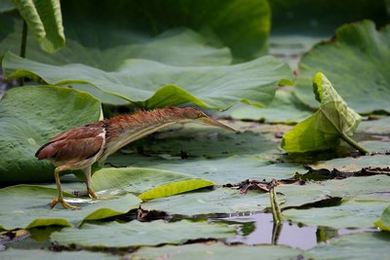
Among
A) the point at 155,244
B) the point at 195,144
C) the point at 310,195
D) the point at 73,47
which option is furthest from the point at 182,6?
the point at 155,244

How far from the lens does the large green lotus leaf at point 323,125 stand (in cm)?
387

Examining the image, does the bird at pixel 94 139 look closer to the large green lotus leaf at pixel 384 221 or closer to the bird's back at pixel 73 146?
the bird's back at pixel 73 146

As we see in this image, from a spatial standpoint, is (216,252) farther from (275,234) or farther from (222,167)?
(222,167)

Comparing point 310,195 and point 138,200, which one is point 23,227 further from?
point 310,195

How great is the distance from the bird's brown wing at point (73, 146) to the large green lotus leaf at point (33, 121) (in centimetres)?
27

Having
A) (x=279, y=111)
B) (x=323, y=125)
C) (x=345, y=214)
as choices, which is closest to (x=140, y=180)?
(x=345, y=214)

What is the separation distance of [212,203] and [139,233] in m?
0.41

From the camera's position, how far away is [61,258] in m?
2.58

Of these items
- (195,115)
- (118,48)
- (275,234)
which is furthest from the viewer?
(118,48)

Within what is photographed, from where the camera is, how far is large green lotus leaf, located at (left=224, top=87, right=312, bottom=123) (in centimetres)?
468

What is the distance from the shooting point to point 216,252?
2.60 meters

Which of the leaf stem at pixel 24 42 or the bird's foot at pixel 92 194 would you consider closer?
the bird's foot at pixel 92 194

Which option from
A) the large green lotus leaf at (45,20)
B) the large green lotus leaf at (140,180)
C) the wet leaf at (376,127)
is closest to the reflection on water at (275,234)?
the large green lotus leaf at (140,180)

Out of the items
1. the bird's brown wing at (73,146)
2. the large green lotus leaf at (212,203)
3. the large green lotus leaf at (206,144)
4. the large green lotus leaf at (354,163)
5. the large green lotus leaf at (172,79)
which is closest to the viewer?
the large green lotus leaf at (212,203)
